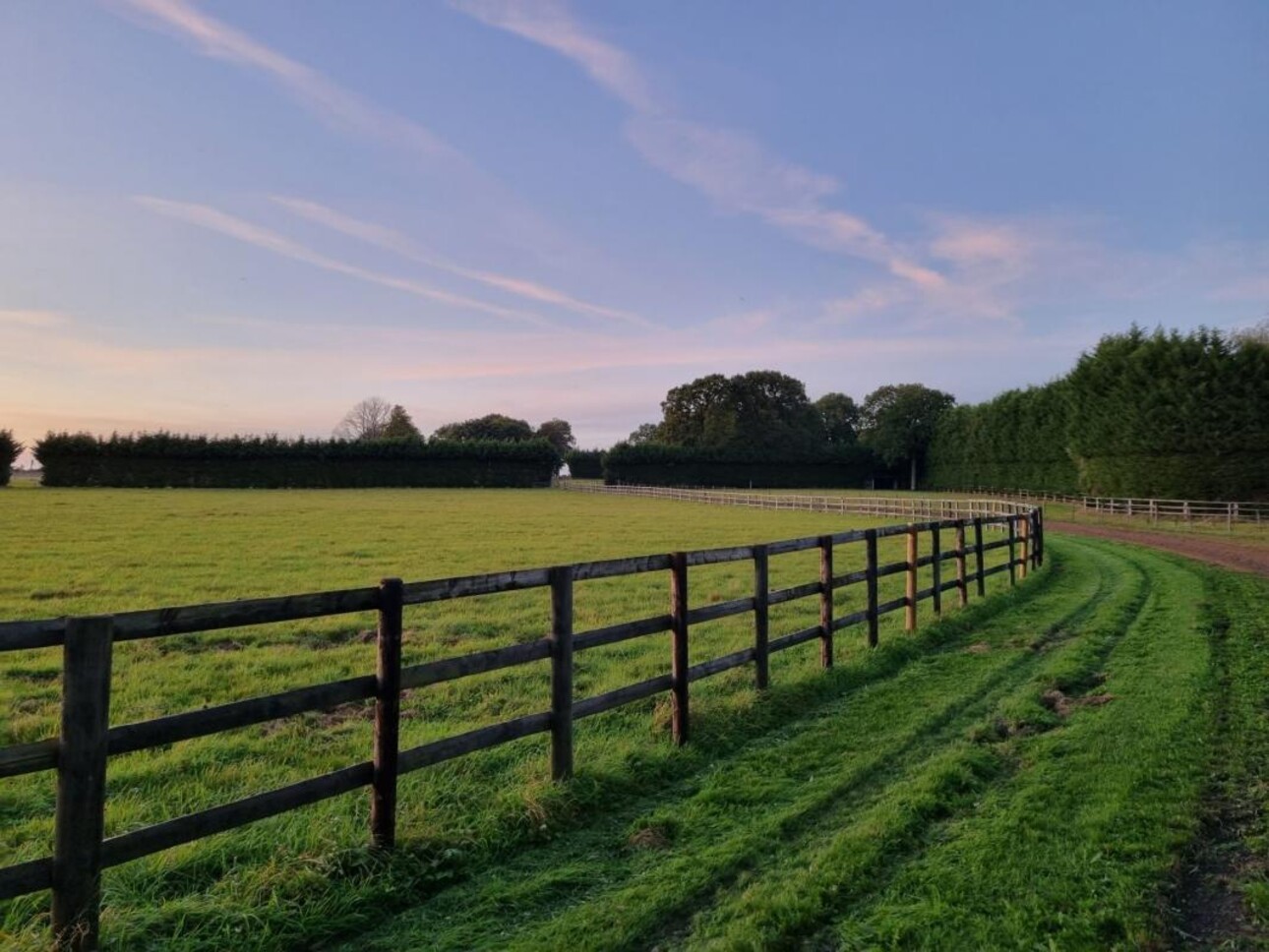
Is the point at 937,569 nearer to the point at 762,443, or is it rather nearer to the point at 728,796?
the point at 728,796

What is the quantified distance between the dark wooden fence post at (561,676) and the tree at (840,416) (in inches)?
4327

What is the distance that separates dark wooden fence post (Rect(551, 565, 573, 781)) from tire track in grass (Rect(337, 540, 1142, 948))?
22.9 inches

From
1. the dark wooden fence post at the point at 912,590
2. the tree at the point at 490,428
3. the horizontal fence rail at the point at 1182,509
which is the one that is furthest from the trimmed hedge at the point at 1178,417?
the tree at the point at 490,428

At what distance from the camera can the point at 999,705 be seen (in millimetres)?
6367

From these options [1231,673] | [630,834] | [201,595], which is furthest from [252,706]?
[201,595]

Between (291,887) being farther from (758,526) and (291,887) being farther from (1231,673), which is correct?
(758,526)

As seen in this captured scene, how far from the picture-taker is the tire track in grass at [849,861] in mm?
3223

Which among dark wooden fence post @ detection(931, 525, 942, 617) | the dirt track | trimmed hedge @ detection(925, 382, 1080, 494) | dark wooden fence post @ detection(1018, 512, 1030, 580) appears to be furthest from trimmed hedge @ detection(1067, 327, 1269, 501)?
dark wooden fence post @ detection(931, 525, 942, 617)

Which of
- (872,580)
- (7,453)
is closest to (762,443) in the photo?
(7,453)

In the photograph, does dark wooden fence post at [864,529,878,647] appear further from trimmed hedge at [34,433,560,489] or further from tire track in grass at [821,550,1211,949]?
trimmed hedge at [34,433,560,489]

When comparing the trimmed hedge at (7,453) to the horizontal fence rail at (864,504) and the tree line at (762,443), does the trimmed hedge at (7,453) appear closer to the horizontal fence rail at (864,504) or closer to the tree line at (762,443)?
the horizontal fence rail at (864,504)

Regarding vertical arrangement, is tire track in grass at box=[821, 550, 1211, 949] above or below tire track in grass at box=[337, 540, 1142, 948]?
above

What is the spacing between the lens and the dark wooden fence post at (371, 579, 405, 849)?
12.8ft

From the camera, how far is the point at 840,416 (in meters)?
113
